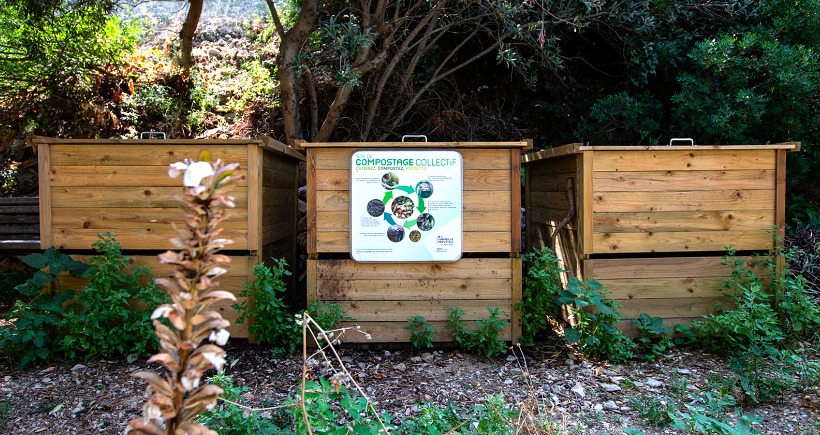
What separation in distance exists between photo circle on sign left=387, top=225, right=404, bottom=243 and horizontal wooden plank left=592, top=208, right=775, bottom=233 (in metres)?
1.51

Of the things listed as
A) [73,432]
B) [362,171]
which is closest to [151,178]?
[362,171]

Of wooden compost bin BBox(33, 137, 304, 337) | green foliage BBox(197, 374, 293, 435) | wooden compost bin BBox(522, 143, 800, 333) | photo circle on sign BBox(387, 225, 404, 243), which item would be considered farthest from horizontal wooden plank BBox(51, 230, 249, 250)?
wooden compost bin BBox(522, 143, 800, 333)

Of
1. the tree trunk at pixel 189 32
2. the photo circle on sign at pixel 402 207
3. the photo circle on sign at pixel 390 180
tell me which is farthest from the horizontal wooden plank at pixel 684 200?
the tree trunk at pixel 189 32

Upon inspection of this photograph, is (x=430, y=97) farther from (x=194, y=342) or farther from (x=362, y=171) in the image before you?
(x=194, y=342)

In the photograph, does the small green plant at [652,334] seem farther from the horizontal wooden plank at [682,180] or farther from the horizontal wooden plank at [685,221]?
the horizontal wooden plank at [682,180]

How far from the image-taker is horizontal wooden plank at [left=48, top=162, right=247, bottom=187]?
170 inches

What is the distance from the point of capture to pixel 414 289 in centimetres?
444

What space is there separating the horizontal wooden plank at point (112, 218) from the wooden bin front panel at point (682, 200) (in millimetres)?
2912

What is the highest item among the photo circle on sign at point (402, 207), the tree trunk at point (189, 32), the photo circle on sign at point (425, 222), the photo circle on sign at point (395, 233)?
the tree trunk at point (189, 32)

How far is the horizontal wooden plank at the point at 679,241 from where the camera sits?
445 centimetres

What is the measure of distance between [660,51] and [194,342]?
6.26m

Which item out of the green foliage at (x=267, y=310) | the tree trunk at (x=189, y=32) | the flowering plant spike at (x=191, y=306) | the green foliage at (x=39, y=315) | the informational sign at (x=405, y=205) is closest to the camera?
the flowering plant spike at (x=191, y=306)

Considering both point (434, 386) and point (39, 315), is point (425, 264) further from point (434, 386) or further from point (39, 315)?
point (39, 315)

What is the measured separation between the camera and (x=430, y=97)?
7320 mm
